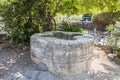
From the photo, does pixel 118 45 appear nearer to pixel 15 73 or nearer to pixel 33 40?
pixel 33 40

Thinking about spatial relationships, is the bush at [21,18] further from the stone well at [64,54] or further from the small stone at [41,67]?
the small stone at [41,67]

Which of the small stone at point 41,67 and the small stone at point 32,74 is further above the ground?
the small stone at point 41,67

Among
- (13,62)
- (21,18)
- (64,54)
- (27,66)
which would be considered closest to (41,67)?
(27,66)

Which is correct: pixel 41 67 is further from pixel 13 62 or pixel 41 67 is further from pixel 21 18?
pixel 21 18

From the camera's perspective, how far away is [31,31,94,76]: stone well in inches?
154

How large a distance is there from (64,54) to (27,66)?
1086mm

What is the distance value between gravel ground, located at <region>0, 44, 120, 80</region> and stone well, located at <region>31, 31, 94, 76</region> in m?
0.22

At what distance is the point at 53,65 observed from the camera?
4027mm

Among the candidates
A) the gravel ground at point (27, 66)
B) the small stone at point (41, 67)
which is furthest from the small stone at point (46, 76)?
the gravel ground at point (27, 66)

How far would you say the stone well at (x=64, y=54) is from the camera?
12.9 ft

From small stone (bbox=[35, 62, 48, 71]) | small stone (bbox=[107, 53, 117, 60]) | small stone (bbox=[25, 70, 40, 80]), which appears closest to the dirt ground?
small stone (bbox=[25, 70, 40, 80])

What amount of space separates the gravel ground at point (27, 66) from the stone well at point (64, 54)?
216mm

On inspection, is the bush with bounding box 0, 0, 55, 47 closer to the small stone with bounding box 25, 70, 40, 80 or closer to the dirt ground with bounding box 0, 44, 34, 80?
the dirt ground with bounding box 0, 44, 34, 80

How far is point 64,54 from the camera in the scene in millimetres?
3918
